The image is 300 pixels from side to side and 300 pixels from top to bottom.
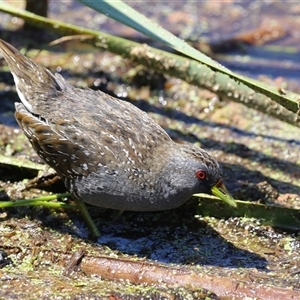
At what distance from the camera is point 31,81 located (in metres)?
6.77

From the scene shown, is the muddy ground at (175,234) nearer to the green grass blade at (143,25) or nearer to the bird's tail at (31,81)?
the bird's tail at (31,81)

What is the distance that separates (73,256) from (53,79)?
5.59 ft

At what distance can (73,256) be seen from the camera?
19.6ft

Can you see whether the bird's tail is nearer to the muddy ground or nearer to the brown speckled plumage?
the brown speckled plumage

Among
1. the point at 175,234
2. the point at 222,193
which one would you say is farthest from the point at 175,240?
the point at 222,193

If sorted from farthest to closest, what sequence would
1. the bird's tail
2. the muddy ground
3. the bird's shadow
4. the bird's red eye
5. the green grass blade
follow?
the bird's tail < the green grass blade < the bird's shadow < the bird's red eye < the muddy ground

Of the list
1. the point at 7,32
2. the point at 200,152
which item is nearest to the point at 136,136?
the point at 200,152

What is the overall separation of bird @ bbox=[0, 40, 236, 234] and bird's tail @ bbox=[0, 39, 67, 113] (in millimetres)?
278

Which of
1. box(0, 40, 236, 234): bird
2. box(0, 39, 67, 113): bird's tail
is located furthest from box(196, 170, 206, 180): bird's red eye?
box(0, 39, 67, 113): bird's tail

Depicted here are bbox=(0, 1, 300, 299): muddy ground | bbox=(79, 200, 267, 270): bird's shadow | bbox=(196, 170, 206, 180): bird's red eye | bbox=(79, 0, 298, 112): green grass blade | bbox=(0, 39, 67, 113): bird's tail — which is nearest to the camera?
bbox=(0, 1, 300, 299): muddy ground

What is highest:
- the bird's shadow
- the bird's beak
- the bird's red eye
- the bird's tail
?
the bird's tail

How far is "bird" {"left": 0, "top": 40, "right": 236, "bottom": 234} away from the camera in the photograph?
606 centimetres

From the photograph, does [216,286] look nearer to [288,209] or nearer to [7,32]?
[288,209]

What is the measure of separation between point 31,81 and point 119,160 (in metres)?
1.26
